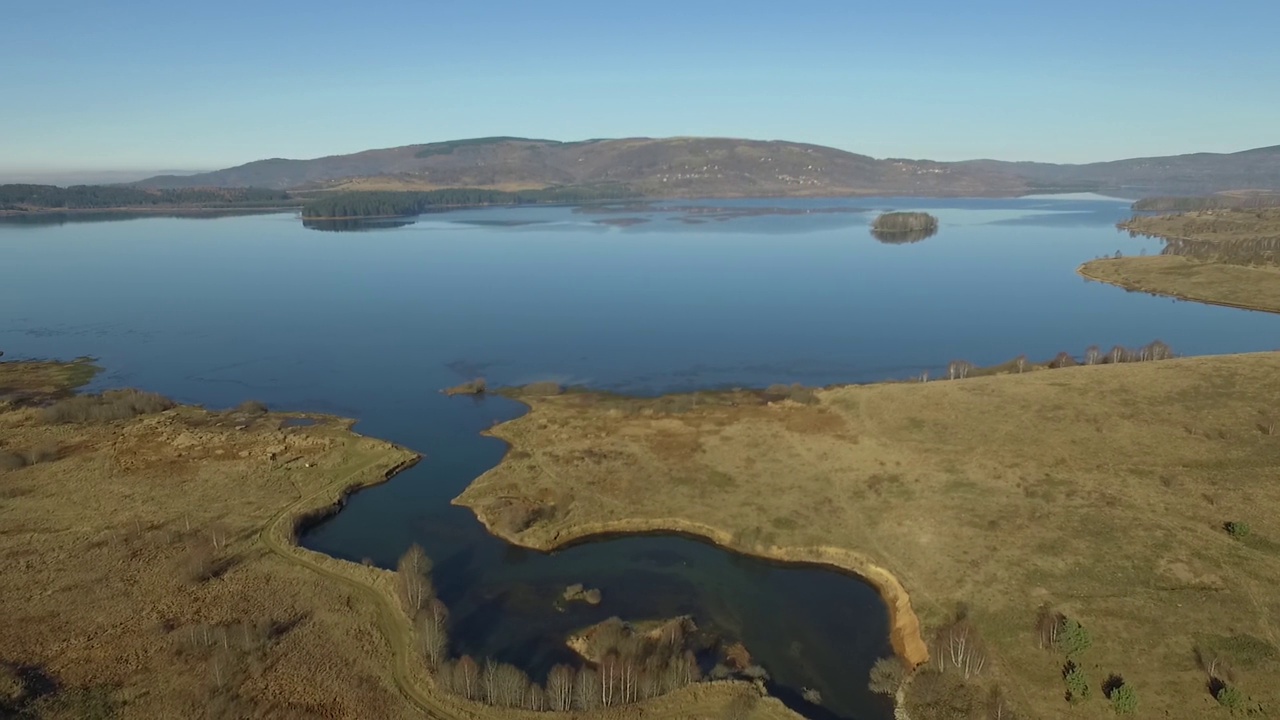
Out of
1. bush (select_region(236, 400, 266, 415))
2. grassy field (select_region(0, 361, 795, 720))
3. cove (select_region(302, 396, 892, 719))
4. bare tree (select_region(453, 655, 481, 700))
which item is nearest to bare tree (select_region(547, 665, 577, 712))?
grassy field (select_region(0, 361, 795, 720))

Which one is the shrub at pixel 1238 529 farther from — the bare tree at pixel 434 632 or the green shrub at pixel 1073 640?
the bare tree at pixel 434 632

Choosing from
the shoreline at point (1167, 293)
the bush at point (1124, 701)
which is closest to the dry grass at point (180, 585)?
the bush at point (1124, 701)

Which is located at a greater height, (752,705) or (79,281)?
(79,281)

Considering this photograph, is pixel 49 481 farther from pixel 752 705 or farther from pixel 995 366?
pixel 995 366

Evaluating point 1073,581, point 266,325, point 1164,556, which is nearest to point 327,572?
point 1073,581

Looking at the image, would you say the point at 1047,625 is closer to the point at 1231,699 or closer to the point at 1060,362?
the point at 1231,699

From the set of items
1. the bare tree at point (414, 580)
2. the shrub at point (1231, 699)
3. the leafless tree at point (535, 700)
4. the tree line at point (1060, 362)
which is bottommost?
the leafless tree at point (535, 700)

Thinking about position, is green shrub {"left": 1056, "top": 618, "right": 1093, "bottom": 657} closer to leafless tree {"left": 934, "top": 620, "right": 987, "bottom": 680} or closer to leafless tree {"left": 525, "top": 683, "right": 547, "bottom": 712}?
leafless tree {"left": 934, "top": 620, "right": 987, "bottom": 680}
